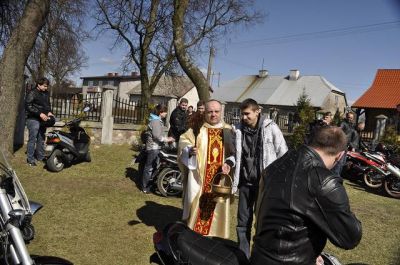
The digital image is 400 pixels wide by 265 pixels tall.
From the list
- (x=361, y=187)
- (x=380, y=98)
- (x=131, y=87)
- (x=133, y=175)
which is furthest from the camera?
(x=131, y=87)

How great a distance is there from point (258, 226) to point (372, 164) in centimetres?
959

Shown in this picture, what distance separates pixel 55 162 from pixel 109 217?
3136mm

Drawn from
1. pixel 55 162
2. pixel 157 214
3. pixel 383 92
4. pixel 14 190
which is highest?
pixel 383 92

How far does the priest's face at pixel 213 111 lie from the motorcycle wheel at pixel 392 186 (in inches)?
277

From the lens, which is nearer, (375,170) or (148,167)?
(148,167)

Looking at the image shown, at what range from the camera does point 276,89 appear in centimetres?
4919

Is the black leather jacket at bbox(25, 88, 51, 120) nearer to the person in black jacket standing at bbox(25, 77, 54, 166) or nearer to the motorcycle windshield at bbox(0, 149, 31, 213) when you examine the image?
the person in black jacket standing at bbox(25, 77, 54, 166)

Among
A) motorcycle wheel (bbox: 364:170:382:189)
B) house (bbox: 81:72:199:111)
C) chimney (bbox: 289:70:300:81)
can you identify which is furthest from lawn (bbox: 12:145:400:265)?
house (bbox: 81:72:199:111)

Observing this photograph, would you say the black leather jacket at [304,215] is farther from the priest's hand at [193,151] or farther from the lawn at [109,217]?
the lawn at [109,217]

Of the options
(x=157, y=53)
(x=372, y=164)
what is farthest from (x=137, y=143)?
(x=157, y=53)

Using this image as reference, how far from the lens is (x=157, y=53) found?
81.4 ft

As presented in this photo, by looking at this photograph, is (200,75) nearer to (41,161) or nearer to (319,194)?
(41,161)

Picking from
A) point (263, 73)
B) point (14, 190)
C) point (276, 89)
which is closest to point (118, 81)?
point (263, 73)

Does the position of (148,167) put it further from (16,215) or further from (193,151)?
(16,215)
